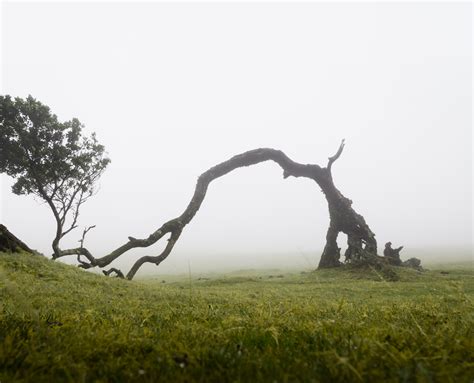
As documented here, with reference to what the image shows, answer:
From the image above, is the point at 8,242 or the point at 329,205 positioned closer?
the point at 8,242

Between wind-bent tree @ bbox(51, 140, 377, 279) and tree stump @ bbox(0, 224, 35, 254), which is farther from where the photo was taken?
wind-bent tree @ bbox(51, 140, 377, 279)

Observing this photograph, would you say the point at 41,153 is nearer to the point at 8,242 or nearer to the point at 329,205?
the point at 8,242

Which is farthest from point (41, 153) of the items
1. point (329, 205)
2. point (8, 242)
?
point (329, 205)

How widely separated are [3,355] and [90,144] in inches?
1038

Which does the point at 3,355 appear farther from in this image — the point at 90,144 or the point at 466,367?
the point at 90,144

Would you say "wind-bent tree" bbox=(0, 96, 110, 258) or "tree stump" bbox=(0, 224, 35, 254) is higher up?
"wind-bent tree" bbox=(0, 96, 110, 258)

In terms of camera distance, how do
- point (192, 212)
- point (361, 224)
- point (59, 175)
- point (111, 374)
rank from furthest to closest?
1. point (361, 224)
2. point (59, 175)
3. point (192, 212)
4. point (111, 374)

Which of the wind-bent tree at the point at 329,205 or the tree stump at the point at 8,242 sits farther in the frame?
the wind-bent tree at the point at 329,205

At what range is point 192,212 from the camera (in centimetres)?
2181

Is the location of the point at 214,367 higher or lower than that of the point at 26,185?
lower

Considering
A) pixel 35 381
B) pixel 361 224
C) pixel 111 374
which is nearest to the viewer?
pixel 35 381

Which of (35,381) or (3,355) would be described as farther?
(3,355)

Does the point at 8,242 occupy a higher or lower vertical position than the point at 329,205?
lower

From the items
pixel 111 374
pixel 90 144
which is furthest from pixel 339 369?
pixel 90 144
